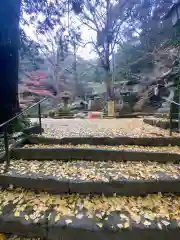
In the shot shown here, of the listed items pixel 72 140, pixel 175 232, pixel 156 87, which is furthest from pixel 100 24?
pixel 175 232

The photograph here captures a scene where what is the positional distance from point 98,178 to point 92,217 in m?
0.48

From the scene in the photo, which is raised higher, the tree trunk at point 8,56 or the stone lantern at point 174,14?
the stone lantern at point 174,14

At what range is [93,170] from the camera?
94.0 inches

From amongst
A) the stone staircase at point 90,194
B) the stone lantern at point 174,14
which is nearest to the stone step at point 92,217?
the stone staircase at point 90,194

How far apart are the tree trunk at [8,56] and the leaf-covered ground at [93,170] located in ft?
5.32

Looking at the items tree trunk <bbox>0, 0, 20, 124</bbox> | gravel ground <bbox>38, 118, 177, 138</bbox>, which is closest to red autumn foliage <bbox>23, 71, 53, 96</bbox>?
gravel ground <bbox>38, 118, 177, 138</bbox>

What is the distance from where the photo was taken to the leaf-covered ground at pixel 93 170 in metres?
2.19

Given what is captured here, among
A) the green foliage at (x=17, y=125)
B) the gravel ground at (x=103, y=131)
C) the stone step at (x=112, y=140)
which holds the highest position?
the green foliage at (x=17, y=125)

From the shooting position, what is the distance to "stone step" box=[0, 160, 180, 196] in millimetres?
2062

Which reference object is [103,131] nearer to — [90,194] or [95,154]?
[95,154]

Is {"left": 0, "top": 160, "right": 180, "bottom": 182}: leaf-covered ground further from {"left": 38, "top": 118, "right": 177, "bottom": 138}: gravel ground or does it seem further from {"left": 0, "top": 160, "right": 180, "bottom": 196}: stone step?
{"left": 38, "top": 118, "right": 177, "bottom": 138}: gravel ground

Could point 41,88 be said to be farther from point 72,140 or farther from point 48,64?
point 72,140

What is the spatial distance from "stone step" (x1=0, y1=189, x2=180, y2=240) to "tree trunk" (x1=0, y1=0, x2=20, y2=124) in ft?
7.84

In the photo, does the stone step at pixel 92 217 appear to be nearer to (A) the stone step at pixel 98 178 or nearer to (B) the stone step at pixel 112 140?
(A) the stone step at pixel 98 178
